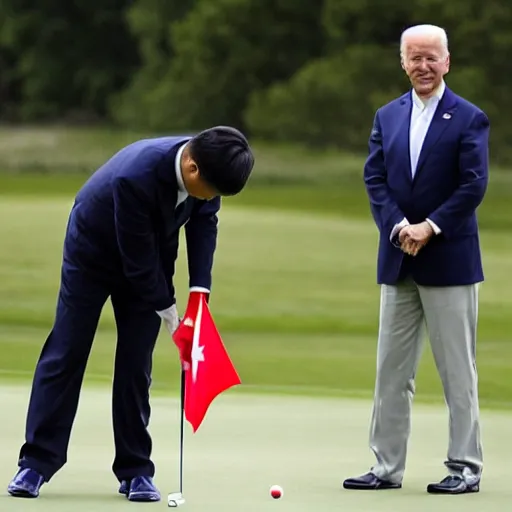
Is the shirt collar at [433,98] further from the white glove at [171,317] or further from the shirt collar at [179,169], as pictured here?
the white glove at [171,317]

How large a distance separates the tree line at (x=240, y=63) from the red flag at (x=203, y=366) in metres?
30.3

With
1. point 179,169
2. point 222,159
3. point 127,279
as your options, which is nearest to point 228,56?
point 127,279

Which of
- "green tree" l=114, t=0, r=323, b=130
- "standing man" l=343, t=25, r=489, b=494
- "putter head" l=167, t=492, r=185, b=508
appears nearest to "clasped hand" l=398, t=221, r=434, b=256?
"standing man" l=343, t=25, r=489, b=494

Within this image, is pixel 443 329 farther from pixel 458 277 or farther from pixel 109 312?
pixel 109 312

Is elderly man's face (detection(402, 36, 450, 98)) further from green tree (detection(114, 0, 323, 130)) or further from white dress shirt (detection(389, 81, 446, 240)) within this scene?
green tree (detection(114, 0, 323, 130))

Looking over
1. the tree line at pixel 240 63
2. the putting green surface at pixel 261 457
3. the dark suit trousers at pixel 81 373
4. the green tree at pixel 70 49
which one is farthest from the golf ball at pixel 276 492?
the green tree at pixel 70 49

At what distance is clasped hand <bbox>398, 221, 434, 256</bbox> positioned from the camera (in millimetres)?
5016

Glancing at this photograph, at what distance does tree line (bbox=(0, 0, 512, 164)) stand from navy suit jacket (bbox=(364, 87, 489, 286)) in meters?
29.9

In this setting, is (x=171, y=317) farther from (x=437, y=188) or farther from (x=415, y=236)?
(x=437, y=188)

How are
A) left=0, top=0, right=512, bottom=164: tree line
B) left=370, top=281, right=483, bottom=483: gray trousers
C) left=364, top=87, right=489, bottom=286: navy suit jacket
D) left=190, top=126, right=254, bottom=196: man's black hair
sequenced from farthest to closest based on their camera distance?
left=0, top=0, right=512, bottom=164: tree line
left=370, top=281, right=483, bottom=483: gray trousers
left=364, top=87, right=489, bottom=286: navy suit jacket
left=190, top=126, right=254, bottom=196: man's black hair

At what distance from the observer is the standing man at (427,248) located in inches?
199

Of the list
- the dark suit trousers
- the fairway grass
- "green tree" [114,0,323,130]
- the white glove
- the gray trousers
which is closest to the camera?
the white glove

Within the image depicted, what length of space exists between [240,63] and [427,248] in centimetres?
3542

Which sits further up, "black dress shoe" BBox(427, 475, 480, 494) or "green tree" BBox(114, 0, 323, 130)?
"green tree" BBox(114, 0, 323, 130)
